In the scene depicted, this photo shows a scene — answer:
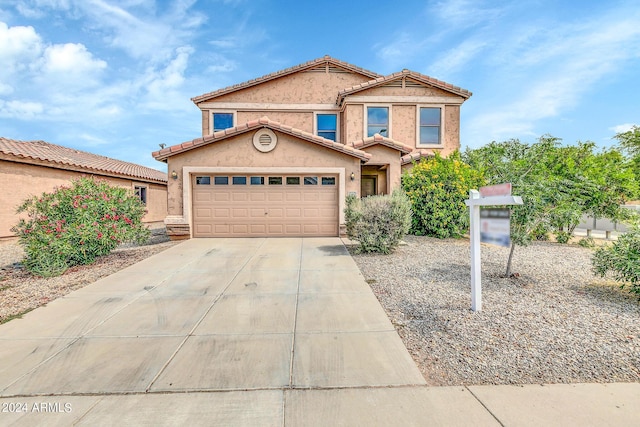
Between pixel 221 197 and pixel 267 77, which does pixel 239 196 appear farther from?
pixel 267 77

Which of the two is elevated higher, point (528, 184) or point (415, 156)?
point (415, 156)

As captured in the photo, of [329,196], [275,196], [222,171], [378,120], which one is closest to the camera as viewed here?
[222,171]

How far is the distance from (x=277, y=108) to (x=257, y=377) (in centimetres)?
1618

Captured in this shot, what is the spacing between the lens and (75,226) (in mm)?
7773

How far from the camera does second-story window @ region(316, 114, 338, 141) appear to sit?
17266 millimetres

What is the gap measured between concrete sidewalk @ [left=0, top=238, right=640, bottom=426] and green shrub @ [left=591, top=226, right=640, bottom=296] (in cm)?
319

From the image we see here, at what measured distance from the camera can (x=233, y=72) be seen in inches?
753

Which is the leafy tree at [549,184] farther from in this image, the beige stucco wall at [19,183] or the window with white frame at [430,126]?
the beige stucco wall at [19,183]

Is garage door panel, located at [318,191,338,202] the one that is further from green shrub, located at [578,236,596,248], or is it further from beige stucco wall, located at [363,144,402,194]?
green shrub, located at [578,236,596,248]

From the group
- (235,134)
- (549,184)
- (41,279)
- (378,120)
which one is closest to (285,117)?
(378,120)

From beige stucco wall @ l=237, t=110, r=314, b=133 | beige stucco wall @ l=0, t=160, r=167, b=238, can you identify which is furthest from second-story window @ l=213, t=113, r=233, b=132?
beige stucco wall @ l=0, t=160, r=167, b=238

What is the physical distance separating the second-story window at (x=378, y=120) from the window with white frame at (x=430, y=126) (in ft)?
6.19

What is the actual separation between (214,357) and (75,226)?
272 inches

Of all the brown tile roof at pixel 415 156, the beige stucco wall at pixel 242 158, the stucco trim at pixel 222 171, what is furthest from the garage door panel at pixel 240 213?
the brown tile roof at pixel 415 156
